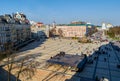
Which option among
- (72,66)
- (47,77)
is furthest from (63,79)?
(72,66)

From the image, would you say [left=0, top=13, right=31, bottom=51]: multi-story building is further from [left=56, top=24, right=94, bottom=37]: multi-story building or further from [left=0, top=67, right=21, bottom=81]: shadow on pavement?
[left=56, top=24, right=94, bottom=37]: multi-story building

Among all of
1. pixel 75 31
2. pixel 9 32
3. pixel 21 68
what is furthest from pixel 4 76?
pixel 75 31

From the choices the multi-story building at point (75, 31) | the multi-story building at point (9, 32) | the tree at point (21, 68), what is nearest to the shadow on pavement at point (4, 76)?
the tree at point (21, 68)

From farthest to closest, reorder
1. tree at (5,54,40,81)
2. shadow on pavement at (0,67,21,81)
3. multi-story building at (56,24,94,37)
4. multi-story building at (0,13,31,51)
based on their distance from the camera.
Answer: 1. multi-story building at (56,24,94,37)
2. multi-story building at (0,13,31,51)
3. shadow on pavement at (0,67,21,81)
4. tree at (5,54,40,81)

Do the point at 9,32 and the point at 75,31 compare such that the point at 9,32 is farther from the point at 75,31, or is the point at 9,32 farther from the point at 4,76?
the point at 75,31

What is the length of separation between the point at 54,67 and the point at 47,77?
5143mm

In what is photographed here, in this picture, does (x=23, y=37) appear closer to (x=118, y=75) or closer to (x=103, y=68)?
(x=103, y=68)

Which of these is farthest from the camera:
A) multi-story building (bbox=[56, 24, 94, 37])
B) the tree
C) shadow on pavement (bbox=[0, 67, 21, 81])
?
multi-story building (bbox=[56, 24, 94, 37])

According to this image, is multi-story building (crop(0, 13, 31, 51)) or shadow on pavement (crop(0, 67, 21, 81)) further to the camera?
multi-story building (crop(0, 13, 31, 51))

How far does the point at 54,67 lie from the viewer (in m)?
30.3

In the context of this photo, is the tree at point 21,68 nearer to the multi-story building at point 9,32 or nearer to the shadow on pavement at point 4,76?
the shadow on pavement at point 4,76

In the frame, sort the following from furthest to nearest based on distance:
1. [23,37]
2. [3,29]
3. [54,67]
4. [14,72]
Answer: [23,37]
[3,29]
[54,67]
[14,72]

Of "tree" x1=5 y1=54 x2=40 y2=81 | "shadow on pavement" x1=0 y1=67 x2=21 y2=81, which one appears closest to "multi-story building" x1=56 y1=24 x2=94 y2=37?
"tree" x1=5 y1=54 x2=40 y2=81

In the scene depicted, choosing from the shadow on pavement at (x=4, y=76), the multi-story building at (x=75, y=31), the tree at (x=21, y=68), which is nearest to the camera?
the tree at (x=21, y=68)
